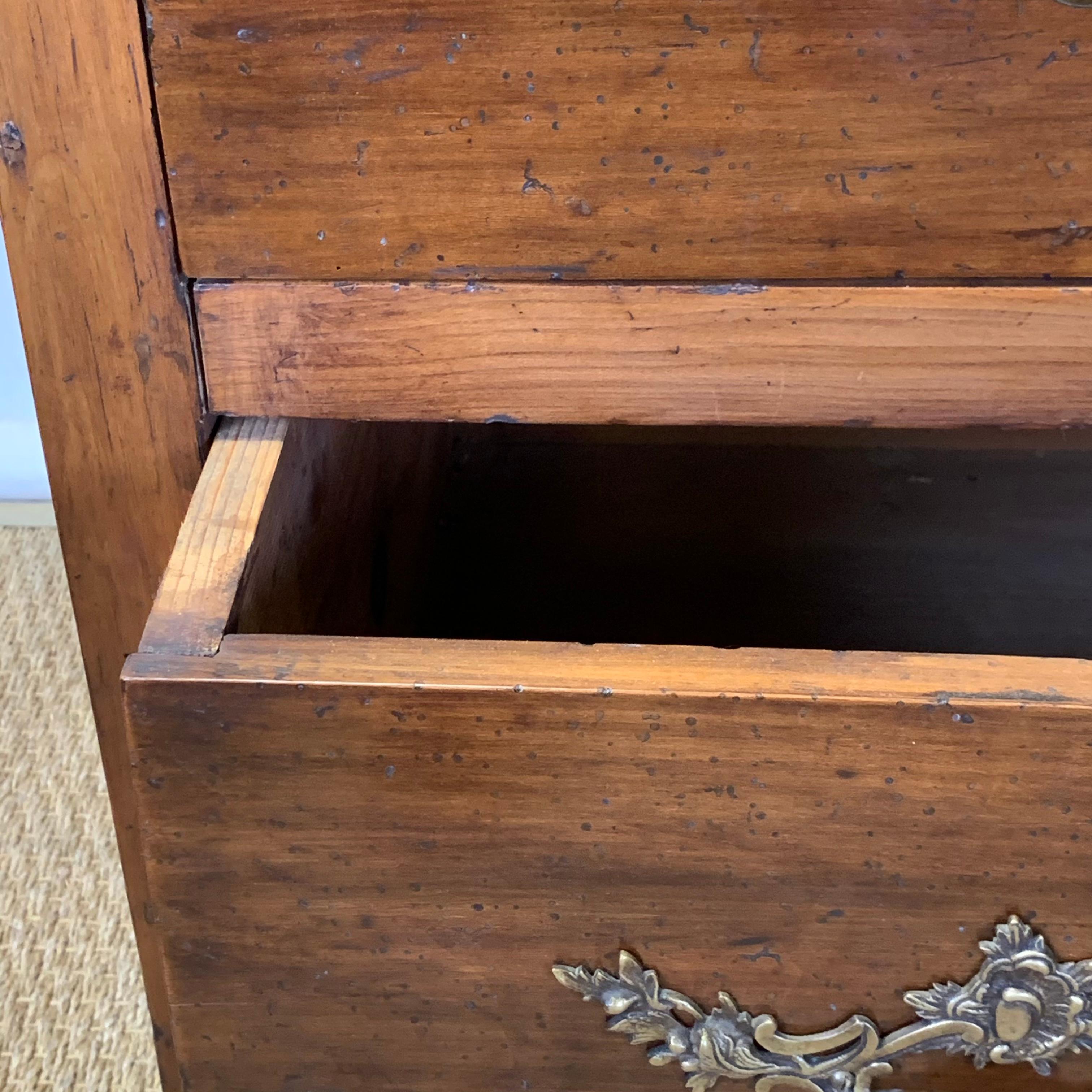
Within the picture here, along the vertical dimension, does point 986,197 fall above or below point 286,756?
above

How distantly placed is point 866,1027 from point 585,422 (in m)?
0.24

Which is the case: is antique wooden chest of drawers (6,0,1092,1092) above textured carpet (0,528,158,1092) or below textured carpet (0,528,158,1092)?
above

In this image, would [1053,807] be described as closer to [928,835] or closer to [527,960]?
[928,835]

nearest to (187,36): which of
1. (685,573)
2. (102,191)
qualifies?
(102,191)

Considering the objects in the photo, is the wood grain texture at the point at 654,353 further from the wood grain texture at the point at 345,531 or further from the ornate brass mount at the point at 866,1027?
the ornate brass mount at the point at 866,1027

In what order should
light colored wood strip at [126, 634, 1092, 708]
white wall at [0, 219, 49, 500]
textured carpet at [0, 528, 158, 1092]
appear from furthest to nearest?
white wall at [0, 219, 49, 500], textured carpet at [0, 528, 158, 1092], light colored wood strip at [126, 634, 1092, 708]

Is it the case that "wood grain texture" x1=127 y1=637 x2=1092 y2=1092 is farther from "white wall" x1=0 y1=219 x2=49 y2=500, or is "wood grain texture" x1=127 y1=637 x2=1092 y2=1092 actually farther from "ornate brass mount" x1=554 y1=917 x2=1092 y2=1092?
"white wall" x1=0 y1=219 x2=49 y2=500

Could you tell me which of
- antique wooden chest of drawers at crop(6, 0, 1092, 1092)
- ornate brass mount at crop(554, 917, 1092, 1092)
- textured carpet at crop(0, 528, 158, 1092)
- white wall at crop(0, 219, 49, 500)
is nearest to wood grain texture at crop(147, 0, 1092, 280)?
antique wooden chest of drawers at crop(6, 0, 1092, 1092)

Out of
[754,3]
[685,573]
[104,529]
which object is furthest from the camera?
[685,573]

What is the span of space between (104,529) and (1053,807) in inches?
14.8

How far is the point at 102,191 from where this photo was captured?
41cm

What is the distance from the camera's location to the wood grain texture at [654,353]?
41 cm

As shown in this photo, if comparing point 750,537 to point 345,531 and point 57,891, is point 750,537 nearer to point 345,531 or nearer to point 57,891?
point 345,531

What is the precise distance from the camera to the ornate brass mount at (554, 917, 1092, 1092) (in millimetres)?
388
